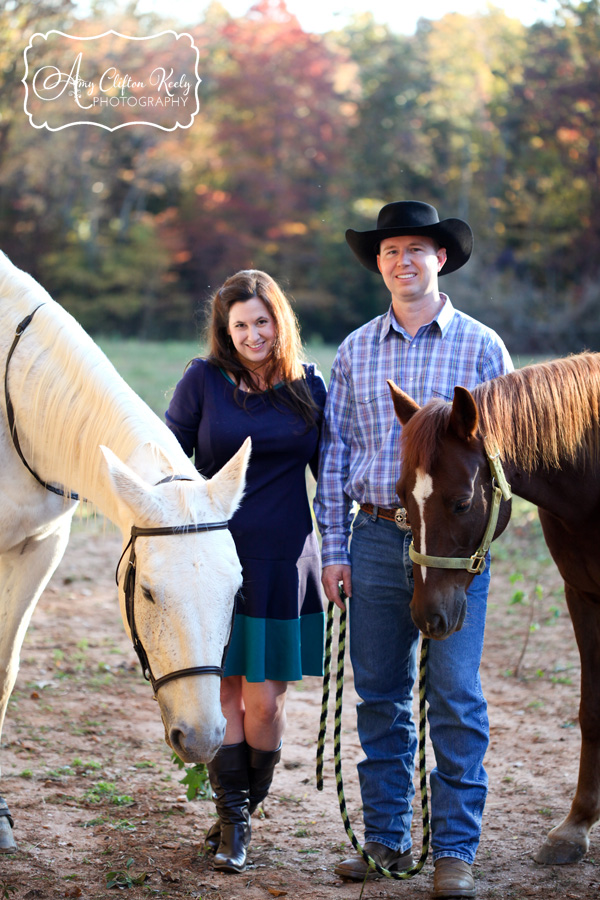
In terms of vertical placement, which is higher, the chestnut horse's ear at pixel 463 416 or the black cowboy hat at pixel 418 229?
the black cowboy hat at pixel 418 229

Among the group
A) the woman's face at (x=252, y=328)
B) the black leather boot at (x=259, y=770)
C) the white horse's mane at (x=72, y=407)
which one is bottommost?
the black leather boot at (x=259, y=770)

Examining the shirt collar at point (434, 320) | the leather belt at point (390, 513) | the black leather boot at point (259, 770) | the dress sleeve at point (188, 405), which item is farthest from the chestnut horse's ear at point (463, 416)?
the black leather boot at point (259, 770)

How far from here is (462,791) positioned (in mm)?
2521

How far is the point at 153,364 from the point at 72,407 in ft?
40.9

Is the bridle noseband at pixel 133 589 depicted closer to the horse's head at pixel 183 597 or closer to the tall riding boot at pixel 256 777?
the horse's head at pixel 183 597

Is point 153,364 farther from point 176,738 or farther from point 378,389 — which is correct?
point 176,738

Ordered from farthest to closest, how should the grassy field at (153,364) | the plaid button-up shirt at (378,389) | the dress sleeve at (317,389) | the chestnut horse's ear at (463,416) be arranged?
the grassy field at (153,364), the dress sleeve at (317,389), the plaid button-up shirt at (378,389), the chestnut horse's ear at (463,416)

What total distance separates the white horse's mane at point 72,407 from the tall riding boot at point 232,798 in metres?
1.01

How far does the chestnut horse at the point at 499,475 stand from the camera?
226 centimetres

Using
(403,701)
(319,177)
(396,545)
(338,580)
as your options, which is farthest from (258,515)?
(319,177)

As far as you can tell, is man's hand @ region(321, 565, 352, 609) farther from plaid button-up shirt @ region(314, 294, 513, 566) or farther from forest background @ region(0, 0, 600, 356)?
forest background @ region(0, 0, 600, 356)

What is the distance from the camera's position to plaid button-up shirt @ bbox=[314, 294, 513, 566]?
2648mm

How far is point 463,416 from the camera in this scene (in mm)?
2256

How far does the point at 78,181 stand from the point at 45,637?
20.8 metres
